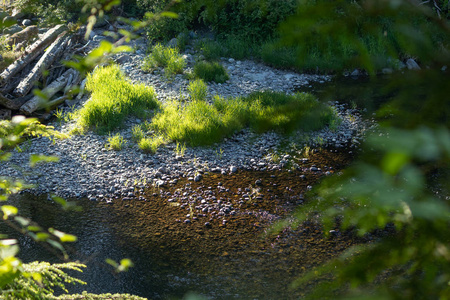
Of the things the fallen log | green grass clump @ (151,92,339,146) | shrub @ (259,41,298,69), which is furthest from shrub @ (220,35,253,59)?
the fallen log

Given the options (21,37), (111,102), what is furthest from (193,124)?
(21,37)

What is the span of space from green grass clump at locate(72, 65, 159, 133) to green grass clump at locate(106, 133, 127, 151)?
0.36 meters

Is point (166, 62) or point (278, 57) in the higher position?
point (166, 62)

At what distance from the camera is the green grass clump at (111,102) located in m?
6.84

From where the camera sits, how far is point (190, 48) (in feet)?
33.3

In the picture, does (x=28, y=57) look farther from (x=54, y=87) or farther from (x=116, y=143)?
(x=116, y=143)

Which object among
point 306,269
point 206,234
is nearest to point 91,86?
point 206,234

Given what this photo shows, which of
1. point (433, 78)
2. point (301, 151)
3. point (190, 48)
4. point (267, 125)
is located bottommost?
point (301, 151)

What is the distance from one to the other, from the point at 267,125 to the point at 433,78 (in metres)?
0.61

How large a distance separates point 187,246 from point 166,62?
5.33m

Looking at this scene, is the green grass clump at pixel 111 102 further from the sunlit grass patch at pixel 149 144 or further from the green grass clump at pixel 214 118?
the sunlit grass patch at pixel 149 144

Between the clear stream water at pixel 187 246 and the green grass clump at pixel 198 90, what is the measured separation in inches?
99.0

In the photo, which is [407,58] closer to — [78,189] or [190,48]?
Result: [190,48]

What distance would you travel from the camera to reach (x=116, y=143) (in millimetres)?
6309
